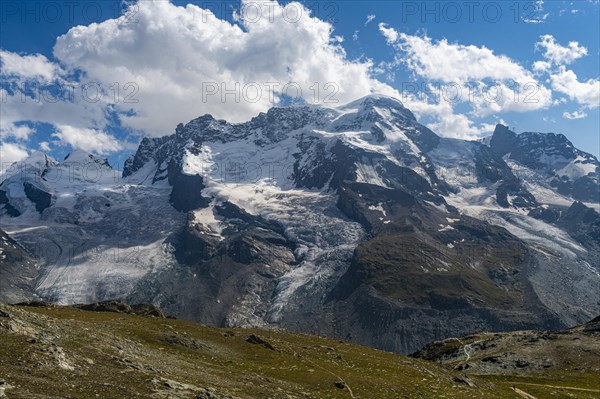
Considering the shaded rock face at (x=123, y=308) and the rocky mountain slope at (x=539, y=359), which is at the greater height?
the rocky mountain slope at (x=539, y=359)

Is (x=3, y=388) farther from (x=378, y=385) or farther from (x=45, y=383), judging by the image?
(x=378, y=385)

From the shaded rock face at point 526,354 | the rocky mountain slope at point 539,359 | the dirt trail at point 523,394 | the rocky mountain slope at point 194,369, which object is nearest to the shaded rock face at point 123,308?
the rocky mountain slope at point 194,369

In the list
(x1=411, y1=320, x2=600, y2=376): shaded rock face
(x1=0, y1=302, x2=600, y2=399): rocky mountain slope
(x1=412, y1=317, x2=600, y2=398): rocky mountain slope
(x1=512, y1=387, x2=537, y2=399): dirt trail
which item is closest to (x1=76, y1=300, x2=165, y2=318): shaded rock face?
(x1=0, y1=302, x2=600, y2=399): rocky mountain slope

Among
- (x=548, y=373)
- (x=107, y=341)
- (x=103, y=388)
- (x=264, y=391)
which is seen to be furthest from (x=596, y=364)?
(x=103, y=388)

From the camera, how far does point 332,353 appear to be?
289ft

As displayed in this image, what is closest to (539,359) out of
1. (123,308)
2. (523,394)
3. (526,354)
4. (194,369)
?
(526,354)

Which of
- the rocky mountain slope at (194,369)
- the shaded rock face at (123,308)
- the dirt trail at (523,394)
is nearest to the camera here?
the rocky mountain slope at (194,369)

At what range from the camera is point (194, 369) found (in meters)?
59.8

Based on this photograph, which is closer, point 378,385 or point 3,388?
point 3,388

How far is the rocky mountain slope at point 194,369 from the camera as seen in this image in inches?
1711

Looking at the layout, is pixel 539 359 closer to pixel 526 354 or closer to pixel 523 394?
pixel 526 354

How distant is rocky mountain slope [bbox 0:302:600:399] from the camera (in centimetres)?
4347

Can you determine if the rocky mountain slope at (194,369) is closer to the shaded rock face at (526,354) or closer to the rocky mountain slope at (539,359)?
the rocky mountain slope at (539,359)

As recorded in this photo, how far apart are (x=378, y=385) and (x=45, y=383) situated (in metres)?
37.2
